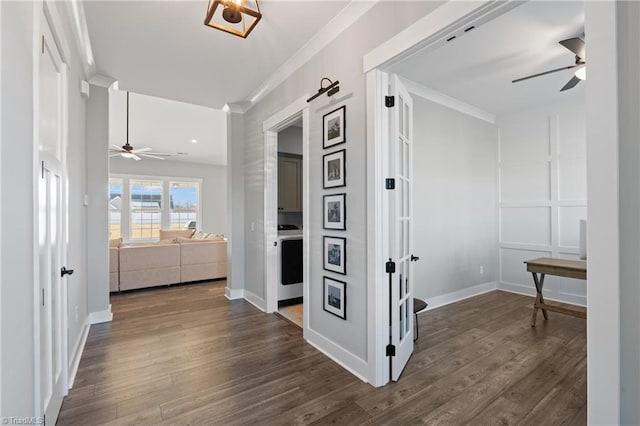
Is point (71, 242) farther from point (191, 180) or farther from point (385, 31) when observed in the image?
point (191, 180)

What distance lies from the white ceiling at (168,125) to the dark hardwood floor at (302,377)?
3.18m

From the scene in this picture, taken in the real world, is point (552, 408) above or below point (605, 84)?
below

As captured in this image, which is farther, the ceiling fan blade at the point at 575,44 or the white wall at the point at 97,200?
the white wall at the point at 97,200

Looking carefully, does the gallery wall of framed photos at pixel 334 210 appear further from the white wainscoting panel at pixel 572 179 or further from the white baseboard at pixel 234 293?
the white wainscoting panel at pixel 572 179

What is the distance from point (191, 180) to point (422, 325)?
8.33 m

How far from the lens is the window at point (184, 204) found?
9.28m

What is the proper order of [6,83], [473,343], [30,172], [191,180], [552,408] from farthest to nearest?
[191,180]
[473,343]
[552,408]
[30,172]
[6,83]

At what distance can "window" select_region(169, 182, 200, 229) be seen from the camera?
9.28 m

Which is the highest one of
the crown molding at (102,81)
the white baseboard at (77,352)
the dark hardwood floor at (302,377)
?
the crown molding at (102,81)

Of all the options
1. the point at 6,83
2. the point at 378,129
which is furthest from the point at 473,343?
the point at 6,83

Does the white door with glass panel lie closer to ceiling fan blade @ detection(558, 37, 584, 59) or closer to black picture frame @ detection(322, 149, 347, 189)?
black picture frame @ detection(322, 149, 347, 189)

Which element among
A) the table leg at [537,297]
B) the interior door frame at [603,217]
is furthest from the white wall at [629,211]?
the table leg at [537,297]

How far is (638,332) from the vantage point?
0.75 m

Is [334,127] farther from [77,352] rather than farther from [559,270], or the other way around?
[77,352]
